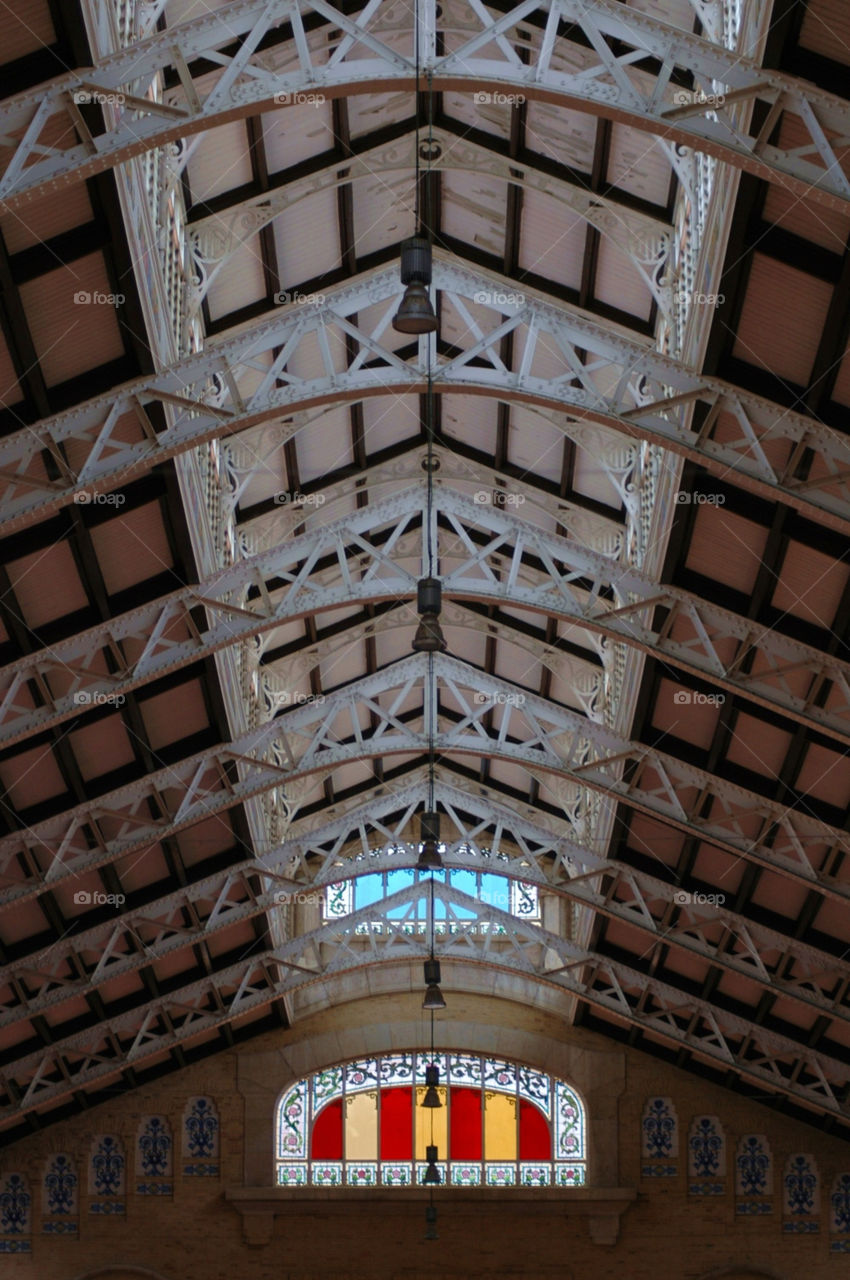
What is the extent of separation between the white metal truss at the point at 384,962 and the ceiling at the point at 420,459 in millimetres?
194

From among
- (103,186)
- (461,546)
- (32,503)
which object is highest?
(461,546)

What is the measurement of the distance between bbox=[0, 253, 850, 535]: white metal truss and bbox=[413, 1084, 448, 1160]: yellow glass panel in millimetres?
24137

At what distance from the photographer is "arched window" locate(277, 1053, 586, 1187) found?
39688mm

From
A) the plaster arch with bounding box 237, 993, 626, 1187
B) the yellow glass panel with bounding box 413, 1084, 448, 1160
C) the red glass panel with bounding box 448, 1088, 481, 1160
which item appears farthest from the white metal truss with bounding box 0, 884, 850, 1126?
the yellow glass panel with bounding box 413, 1084, 448, 1160

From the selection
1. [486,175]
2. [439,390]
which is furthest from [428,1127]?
[486,175]

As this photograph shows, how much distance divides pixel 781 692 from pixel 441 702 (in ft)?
49.0

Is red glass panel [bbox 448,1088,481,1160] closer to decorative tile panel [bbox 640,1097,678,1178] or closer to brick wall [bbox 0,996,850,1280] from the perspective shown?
brick wall [bbox 0,996,850,1280]

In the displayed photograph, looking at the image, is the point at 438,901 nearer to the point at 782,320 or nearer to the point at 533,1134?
the point at 533,1134

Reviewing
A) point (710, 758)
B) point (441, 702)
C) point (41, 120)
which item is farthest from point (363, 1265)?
point (41, 120)

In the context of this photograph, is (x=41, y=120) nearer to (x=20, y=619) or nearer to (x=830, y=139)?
(x=830, y=139)

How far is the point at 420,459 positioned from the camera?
87.9 feet

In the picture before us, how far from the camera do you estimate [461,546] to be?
96.3ft

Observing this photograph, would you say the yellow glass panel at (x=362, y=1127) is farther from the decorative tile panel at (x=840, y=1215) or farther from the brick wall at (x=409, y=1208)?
the decorative tile panel at (x=840, y=1215)

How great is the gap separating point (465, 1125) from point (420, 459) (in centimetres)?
1935
